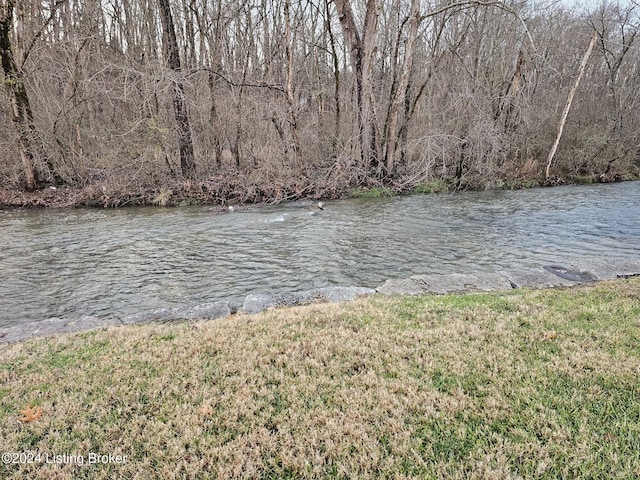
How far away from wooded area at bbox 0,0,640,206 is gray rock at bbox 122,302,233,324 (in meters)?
8.80

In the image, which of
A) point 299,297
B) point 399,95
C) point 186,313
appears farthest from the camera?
point 399,95

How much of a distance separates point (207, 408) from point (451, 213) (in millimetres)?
10623

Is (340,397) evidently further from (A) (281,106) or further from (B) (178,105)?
(B) (178,105)

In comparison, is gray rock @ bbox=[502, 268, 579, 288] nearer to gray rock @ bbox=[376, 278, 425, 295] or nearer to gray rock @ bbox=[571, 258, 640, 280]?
gray rock @ bbox=[571, 258, 640, 280]

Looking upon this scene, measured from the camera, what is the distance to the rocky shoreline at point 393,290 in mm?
4809

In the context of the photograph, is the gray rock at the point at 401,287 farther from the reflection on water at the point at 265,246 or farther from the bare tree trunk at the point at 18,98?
the bare tree trunk at the point at 18,98

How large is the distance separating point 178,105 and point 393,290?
522 inches

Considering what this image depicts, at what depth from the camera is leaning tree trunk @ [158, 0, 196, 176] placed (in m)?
14.9

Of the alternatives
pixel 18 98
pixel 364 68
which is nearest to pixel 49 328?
pixel 18 98

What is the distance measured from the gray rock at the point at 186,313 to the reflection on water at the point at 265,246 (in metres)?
0.55

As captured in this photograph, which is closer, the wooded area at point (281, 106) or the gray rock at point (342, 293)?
the gray rock at point (342, 293)

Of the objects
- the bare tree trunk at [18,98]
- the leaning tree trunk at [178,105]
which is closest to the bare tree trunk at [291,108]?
the leaning tree trunk at [178,105]

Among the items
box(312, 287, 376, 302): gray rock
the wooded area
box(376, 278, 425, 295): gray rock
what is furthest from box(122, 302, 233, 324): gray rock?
the wooded area

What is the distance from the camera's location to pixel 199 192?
14.6 meters
